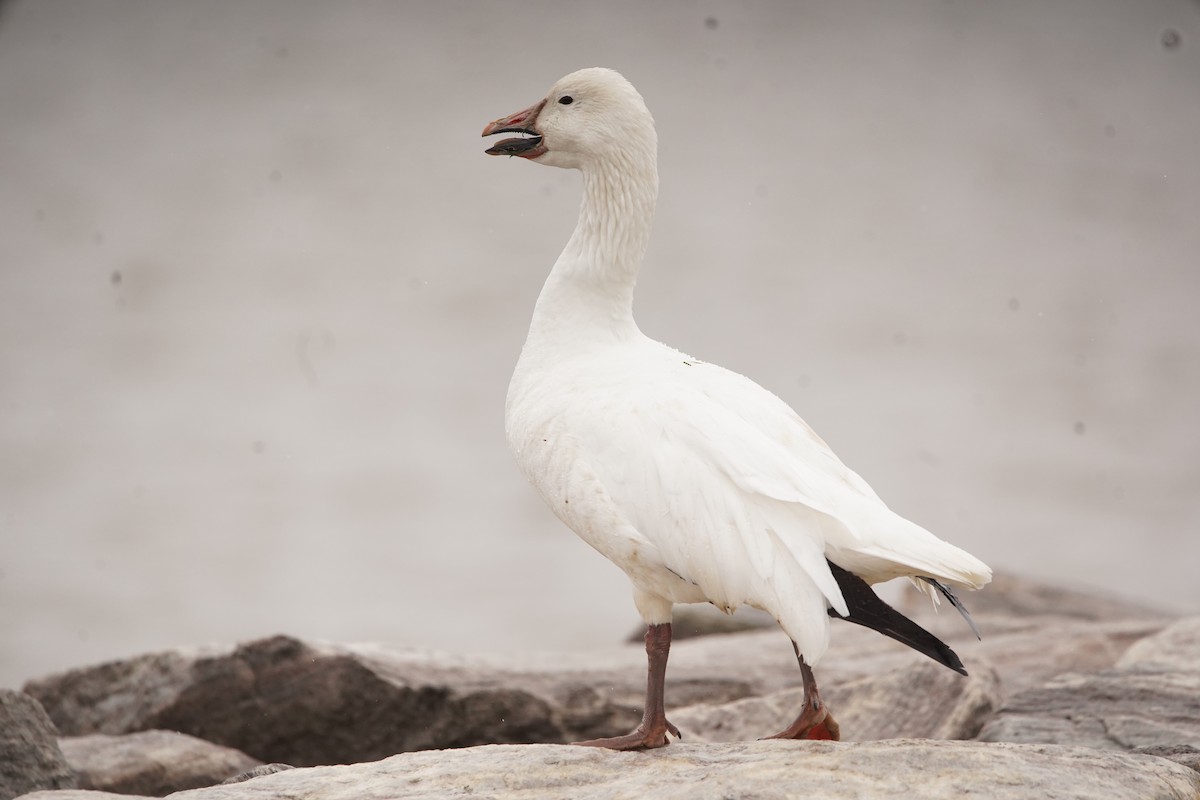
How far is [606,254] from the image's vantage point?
3.07 m

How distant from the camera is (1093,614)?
588cm

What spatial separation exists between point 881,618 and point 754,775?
0.41 m

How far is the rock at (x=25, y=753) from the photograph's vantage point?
3.13 meters

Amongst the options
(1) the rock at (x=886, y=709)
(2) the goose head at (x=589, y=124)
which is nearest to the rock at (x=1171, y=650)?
(1) the rock at (x=886, y=709)

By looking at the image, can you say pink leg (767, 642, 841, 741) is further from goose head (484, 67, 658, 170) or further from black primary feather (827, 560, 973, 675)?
goose head (484, 67, 658, 170)

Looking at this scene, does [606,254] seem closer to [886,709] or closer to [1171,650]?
[886,709]

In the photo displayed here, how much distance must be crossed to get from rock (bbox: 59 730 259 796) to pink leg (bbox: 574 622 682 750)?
1.56m

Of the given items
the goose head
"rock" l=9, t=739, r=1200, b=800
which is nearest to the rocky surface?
"rock" l=9, t=739, r=1200, b=800

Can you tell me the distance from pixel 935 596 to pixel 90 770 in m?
2.49

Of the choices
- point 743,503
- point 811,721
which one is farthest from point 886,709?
point 743,503

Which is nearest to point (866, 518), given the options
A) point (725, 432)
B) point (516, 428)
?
point (725, 432)

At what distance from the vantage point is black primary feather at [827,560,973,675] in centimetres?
244

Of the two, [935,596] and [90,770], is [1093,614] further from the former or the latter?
[90,770]

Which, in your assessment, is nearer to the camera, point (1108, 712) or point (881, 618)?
point (881, 618)
